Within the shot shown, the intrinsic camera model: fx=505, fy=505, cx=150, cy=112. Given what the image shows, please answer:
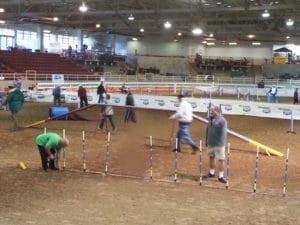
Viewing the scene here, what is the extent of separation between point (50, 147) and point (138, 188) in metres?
2.32

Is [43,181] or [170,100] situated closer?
[43,181]

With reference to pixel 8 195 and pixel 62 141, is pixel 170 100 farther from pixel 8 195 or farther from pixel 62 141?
pixel 8 195

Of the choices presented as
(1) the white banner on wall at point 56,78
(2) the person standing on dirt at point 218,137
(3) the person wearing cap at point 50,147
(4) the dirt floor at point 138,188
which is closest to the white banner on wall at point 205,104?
(1) the white banner on wall at point 56,78

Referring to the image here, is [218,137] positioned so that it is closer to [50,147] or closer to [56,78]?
[50,147]

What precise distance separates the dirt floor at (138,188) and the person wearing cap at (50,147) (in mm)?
296

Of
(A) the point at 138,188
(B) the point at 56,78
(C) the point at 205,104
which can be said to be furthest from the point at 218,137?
(B) the point at 56,78

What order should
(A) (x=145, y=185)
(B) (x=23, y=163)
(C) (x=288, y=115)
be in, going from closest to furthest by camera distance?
1. (A) (x=145, y=185)
2. (B) (x=23, y=163)
3. (C) (x=288, y=115)

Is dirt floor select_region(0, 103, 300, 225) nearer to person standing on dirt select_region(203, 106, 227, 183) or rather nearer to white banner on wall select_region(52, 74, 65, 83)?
person standing on dirt select_region(203, 106, 227, 183)

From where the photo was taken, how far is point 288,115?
2264cm

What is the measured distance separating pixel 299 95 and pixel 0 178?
30162mm

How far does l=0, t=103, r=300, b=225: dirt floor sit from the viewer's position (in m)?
8.41

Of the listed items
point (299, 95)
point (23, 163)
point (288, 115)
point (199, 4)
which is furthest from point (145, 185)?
point (199, 4)

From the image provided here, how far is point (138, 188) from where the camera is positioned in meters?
10.5

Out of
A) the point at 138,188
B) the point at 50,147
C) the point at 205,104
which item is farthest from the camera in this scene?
the point at 205,104
